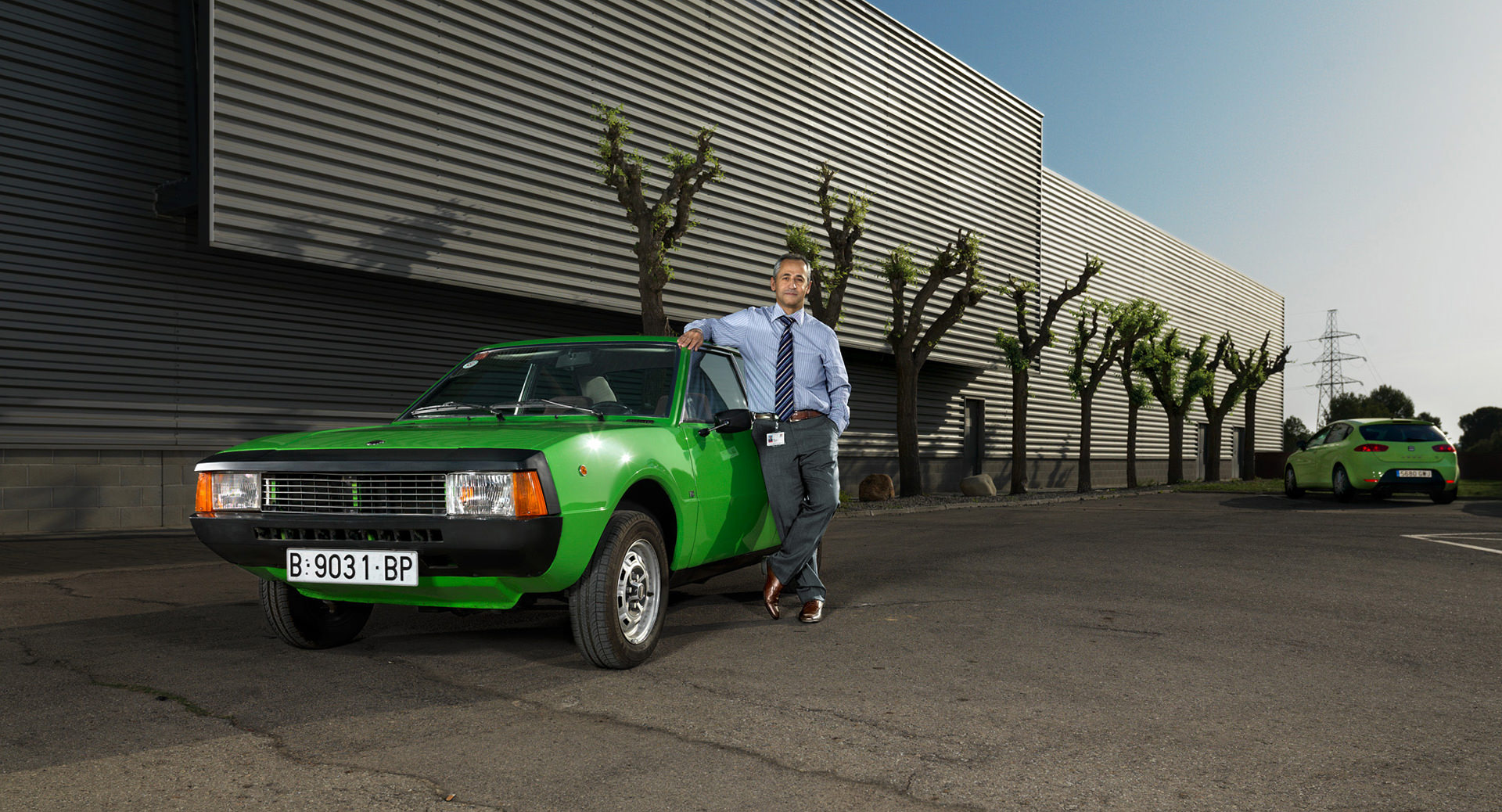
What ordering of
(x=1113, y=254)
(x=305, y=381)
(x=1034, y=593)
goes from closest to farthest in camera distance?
1. (x=1034, y=593)
2. (x=305, y=381)
3. (x=1113, y=254)

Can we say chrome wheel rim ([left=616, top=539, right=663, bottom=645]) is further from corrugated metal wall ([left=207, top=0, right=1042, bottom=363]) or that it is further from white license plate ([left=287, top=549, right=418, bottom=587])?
corrugated metal wall ([left=207, top=0, right=1042, bottom=363])

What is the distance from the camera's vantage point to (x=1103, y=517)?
14.5 meters

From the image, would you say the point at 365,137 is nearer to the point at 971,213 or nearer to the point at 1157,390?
the point at 971,213

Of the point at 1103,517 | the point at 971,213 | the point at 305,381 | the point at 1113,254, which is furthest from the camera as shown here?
the point at 1113,254

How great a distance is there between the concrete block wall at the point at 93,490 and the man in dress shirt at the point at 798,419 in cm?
910

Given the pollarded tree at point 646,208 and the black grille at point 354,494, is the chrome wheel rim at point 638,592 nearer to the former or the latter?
the black grille at point 354,494

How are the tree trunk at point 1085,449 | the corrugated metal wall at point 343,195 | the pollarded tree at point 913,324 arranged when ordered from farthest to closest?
the tree trunk at point 1085,449
the pollarded tree at point 913,324
the corrugated metal wall at point 343,195

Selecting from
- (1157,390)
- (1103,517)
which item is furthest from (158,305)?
(1157,390)

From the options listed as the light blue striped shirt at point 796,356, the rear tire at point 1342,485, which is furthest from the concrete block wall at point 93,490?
the rear tire at point 1342,485

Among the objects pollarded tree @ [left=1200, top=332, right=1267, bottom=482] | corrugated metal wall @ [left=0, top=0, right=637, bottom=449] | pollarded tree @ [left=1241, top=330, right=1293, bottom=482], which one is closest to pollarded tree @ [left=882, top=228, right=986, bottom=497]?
corrugated metal wall @ [left=0, top=0, right=637, bottom=449]

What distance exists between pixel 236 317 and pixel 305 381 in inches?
45.5

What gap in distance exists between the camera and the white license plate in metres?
4.03

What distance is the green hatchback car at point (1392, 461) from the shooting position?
16781 mm

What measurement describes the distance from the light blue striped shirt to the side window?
16 cm
